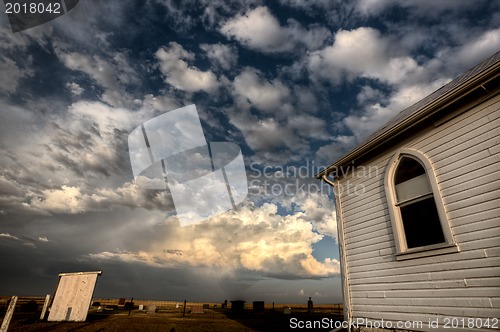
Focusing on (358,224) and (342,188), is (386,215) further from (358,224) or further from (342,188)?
(342,188)

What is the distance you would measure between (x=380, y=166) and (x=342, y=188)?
61.2 inches

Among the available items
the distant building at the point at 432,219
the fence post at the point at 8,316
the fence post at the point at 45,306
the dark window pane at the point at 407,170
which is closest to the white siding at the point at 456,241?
the distant building at the point at 432,219

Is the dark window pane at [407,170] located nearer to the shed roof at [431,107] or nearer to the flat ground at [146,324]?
the shed roof at [431,107]

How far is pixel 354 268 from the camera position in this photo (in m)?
7.23

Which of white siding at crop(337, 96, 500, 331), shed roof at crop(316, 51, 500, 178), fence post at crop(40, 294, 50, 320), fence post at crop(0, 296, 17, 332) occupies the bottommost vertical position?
fence post at crop(40, 294, 50, 320)

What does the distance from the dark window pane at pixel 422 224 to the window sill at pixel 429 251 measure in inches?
11.8

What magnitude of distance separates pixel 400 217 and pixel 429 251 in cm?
104

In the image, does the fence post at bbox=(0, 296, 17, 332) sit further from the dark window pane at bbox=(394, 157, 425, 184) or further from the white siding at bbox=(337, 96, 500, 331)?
the dark window pane at bbox=(394, 157, 425, 184)

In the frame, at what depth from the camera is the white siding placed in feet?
15.1

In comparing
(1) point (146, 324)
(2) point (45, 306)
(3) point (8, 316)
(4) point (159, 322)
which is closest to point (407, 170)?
(3) point (8, 316)

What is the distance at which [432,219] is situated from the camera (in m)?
5.93

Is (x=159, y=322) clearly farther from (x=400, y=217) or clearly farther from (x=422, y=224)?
(x=422, y=224)

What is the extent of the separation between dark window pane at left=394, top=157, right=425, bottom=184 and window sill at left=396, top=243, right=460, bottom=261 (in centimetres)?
173

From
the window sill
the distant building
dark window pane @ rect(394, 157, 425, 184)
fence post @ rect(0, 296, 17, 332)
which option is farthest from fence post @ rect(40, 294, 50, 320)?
dark window pane @ rect(394, 157, 425, 184)
